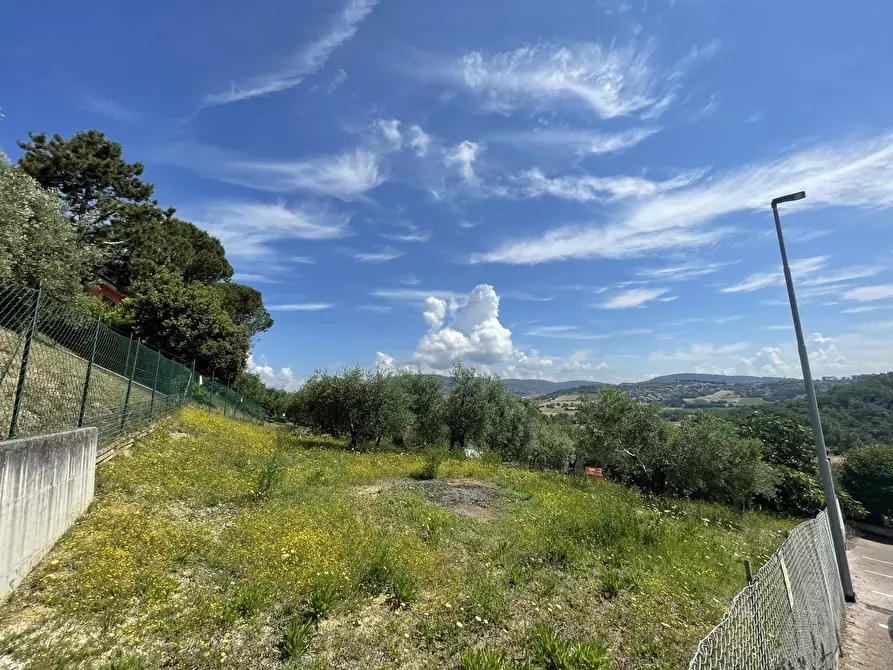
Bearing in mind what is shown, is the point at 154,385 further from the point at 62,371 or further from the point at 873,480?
the point at 873,480

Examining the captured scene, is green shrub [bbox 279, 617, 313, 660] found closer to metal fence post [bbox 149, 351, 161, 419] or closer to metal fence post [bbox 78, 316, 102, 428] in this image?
metal fence post [bbox 78, 316, 102, 428]

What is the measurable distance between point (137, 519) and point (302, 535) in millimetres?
2607

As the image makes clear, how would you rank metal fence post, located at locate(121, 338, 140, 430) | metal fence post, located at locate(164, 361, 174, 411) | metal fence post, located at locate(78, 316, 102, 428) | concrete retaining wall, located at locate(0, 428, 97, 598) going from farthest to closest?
metal fence post, located at locate(164, 361, 174, 411), metal fence post, located at locate(121, 338, 140, 430), metal fence post, located at locate(78, 316, 102, 428), concrete retaining wall, located at locate(0, 428, 97, 598)

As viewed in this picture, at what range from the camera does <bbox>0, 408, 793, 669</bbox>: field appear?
408 centimetres

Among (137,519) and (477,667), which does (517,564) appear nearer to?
(477,667)

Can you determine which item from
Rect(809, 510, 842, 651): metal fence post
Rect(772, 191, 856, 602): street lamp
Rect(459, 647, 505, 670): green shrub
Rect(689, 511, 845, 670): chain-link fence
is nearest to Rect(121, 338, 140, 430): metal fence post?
Rect(459, 647, 505, 670): green shrub

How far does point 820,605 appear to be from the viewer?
5.46m

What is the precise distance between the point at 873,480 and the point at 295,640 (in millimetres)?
53742

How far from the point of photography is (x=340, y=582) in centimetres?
550

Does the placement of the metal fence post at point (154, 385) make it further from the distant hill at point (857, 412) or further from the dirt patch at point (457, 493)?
the distant hill at point (857, 412)

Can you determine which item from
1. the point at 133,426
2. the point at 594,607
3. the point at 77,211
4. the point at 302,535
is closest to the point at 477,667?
the point at 594,607

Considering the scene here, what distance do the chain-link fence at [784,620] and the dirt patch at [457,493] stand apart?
6.33 m

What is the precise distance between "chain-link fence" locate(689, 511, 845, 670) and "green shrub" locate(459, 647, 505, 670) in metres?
2.12

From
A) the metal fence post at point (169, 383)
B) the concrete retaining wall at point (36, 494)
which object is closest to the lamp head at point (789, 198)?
the concrete retaining wall at point (36, 494)
